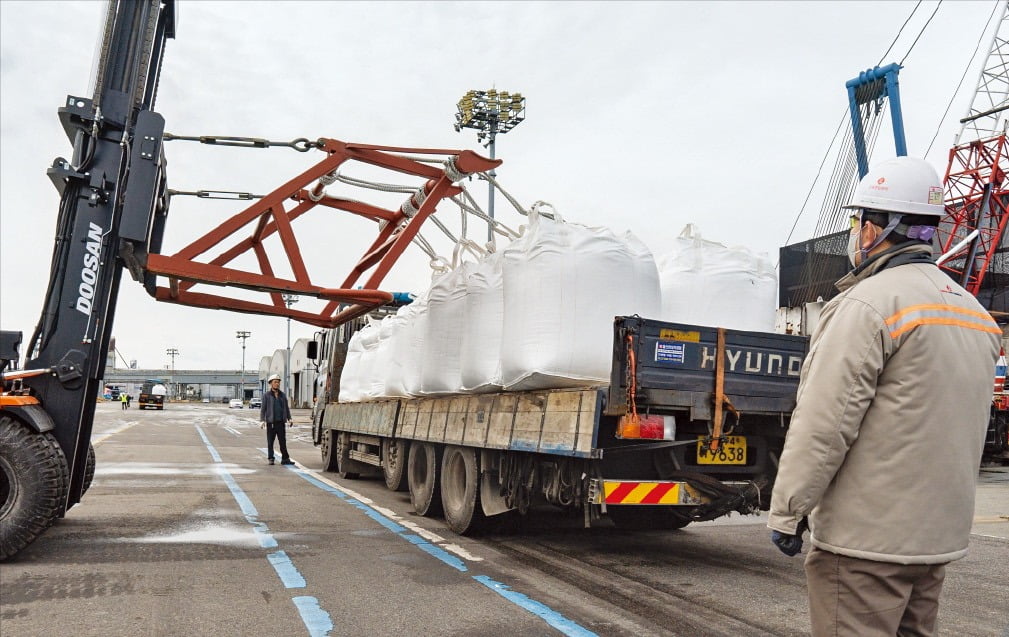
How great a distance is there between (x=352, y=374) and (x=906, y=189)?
12.0m

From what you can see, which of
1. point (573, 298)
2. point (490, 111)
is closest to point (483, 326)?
point (573, 298)

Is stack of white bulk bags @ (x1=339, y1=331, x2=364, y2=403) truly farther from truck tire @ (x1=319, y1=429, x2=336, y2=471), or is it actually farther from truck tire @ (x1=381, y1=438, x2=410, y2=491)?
truck tire @ (x1=381, y1=438, x2=410, y2=491)

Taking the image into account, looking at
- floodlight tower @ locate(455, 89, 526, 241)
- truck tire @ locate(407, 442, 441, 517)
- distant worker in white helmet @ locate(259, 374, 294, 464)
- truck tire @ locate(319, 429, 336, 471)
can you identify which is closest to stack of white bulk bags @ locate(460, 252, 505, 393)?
truck tire @ locate(407, 442, 441, 517)

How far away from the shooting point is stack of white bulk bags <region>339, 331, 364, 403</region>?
13.5 m

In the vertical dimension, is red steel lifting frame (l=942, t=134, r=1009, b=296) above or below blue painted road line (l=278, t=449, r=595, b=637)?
above

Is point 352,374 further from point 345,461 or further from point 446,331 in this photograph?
point 446,331

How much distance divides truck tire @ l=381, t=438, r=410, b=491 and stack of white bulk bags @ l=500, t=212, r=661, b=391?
4.24 m

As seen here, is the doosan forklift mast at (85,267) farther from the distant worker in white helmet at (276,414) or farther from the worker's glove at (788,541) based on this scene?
the distant worker in white helmet at (276,414)

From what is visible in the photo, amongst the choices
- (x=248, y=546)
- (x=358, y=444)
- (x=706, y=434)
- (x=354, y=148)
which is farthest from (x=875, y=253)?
(x=358, y=444)

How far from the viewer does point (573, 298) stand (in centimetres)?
645

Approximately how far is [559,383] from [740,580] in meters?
1.98

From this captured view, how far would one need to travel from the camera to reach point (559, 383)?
657cm

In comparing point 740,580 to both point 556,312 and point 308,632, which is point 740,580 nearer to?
point 556,312

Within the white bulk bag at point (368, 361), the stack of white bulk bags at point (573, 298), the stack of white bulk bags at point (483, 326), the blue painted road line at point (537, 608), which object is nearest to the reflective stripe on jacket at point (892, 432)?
the blue painted road line at point (537, 608)
